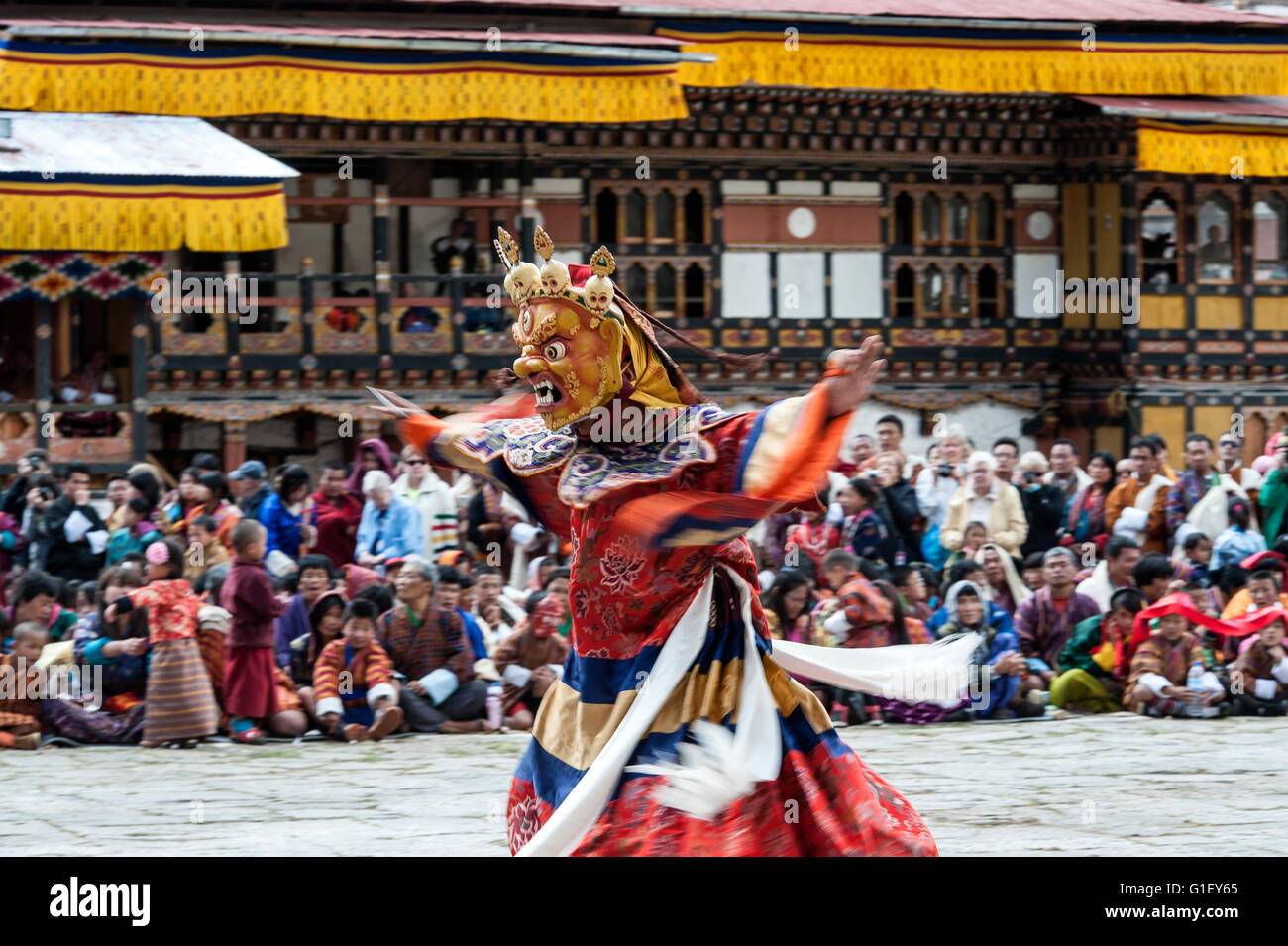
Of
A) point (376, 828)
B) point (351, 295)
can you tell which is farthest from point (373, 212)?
point (376, 828)

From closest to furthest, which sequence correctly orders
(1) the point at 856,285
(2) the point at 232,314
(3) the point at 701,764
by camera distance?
(3) the point at 701,764 < (2) the point at 232,314 < (1) the point at 856,285

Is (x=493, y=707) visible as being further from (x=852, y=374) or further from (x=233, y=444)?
(x=233, y=444)

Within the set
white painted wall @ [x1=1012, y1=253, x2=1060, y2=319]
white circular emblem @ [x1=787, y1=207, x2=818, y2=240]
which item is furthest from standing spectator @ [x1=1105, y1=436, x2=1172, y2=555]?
white painted wall @ [x1=1012, y1=253, x2=1060, y2=319]

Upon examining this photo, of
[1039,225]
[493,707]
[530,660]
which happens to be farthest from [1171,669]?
[1039,225]

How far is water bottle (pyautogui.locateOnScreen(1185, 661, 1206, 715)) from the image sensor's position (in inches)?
387

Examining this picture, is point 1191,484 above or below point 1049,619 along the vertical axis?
above

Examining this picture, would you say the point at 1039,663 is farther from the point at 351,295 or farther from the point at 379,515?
the point at 351,295

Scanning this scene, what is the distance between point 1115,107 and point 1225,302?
2.56 metres

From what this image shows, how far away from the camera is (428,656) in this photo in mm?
9438

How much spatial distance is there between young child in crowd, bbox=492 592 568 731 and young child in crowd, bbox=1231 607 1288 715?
3.32m

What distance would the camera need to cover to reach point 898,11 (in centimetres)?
1730

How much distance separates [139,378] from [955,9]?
26.3 feet

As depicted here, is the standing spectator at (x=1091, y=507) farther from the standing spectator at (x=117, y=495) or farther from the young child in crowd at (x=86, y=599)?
the young child in crowd at (x=86, y=599)

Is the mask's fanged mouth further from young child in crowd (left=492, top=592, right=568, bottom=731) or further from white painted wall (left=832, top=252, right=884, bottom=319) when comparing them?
white painted wall (left=832, top=252, right=884, bottom=319)
